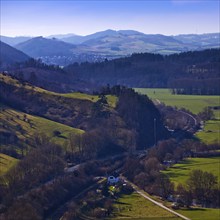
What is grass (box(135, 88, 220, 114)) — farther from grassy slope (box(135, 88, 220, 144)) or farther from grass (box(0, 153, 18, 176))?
grass (box(0, 153, 18, 176))

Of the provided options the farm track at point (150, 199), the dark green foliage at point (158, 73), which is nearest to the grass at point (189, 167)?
the farm track at point (150, 199)

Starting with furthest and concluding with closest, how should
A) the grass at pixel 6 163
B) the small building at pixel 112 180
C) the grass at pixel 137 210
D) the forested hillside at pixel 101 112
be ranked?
the forested hillside at pixel 101 112, the small building at pixel 112 180, the grass at pixel 6 163, the grass at pixel 137 210

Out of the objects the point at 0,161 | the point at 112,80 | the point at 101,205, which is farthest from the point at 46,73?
the point at 101,205

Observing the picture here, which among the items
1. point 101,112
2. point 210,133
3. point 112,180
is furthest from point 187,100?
point 112,180

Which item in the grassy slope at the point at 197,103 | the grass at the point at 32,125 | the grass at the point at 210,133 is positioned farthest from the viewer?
the grassy slope at the point at 197,103

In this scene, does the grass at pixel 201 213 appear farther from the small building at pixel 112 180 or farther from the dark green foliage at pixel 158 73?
the dark green foliage at pixel 158 73

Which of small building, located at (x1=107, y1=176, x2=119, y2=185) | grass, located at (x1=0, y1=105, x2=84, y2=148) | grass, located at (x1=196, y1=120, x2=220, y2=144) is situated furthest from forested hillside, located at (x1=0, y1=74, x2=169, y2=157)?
small building, located at (x1=107, y1=176, x2=119, y2=185)

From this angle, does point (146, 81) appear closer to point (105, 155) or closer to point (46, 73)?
point (46, 73)
